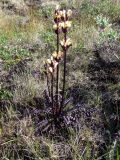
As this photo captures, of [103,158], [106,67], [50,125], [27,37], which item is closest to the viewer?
[103,158]

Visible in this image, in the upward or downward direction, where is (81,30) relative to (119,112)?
upward

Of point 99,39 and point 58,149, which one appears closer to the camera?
point 58,149

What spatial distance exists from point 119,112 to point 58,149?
2.74 feet

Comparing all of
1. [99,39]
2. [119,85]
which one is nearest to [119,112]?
[119,85]

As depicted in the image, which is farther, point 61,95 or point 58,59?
point 61,95

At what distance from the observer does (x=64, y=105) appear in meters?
4.01

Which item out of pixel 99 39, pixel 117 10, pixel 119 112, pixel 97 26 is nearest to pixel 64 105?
pixel 119 112

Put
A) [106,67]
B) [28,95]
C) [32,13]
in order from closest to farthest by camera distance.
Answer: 1. [28,95]
2. [106,67]
3. [32,13]

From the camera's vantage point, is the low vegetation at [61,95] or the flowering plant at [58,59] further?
the low vegetation at [61,95]

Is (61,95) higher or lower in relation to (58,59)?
lower

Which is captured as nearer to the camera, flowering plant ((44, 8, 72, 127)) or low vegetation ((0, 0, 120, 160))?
flowering plant ((44, 8, 72, 127))

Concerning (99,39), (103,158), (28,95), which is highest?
(99,39)

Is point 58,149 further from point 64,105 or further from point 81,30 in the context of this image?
point 81,30

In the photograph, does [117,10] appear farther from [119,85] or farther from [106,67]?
[119,85]
